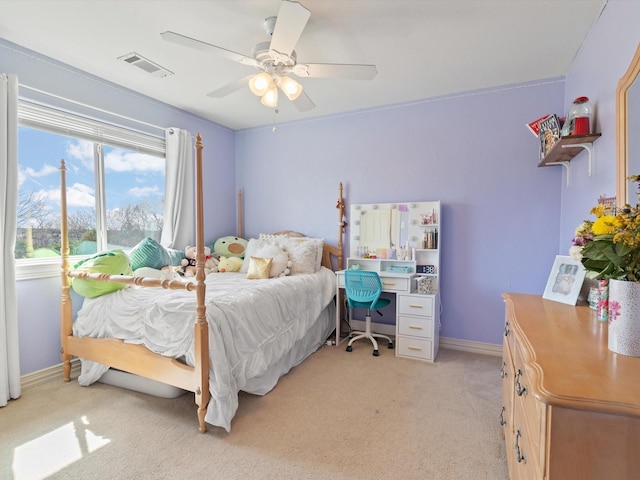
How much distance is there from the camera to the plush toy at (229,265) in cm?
357

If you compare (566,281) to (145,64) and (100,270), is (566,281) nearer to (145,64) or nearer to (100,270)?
(100,270)

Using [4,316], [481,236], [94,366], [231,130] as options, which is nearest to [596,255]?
[481,236]

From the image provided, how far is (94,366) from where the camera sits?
2.41 m

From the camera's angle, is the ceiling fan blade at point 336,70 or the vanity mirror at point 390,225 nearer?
the ceiling fan blade at point 336,70

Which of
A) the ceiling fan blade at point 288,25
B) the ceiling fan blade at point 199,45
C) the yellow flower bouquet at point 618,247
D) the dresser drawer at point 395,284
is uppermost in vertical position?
the ceiling fan blade at point 288,25

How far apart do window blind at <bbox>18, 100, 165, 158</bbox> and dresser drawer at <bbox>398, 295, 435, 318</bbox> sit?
2965 mm

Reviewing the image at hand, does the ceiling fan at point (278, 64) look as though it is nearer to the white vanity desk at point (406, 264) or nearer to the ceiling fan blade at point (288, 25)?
the ceiling fan blade at point (288, 25)

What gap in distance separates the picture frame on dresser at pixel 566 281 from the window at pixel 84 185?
3464 millimetres

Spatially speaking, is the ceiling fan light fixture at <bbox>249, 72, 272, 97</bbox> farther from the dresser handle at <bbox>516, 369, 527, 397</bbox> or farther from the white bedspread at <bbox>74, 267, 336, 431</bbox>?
the dresser handle at <bbox>516, 369, 527, 397</bbox>

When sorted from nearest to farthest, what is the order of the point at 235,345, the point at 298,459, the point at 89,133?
the point at 298,459
the point at 235,345
the point at 89,133

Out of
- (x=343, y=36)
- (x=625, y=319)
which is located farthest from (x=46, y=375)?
(x=625, y=319)

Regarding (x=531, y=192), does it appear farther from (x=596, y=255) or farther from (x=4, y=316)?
(x=4, y=316)

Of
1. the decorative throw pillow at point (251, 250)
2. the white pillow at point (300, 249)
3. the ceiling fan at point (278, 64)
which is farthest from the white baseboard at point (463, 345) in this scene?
the ceiling fan at point (278, 64)

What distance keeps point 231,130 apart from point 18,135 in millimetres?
2295
